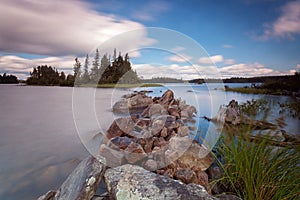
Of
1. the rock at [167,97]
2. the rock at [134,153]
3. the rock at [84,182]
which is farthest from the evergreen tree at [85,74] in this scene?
the rock at [167,97]

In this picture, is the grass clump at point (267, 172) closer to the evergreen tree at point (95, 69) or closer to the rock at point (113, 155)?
the rock at point (113, 155)

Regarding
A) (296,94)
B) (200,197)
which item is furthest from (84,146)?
(296,94)

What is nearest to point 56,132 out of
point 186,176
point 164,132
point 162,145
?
point 164,132

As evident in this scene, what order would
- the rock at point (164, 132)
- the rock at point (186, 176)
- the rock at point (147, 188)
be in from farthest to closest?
1. the rock at point (164, 132)
2. the rock at point (186, 176)
3. the rock at point (147, 188)

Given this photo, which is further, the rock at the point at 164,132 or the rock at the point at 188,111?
the rock at the point at 188,111

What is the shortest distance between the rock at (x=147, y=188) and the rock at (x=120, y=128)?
1539 millimetres

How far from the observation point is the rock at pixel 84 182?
4.71 ft

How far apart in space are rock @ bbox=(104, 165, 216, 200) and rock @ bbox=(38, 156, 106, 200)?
0.33ft

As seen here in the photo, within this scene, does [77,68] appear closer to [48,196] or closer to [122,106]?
[122,106]

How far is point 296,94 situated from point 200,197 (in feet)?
9.06

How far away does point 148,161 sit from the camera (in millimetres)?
2215

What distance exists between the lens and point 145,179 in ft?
4.60

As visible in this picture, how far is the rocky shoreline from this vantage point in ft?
4.48

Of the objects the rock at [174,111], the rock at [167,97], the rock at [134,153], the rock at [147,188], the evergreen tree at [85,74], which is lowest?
the rock at [134,153]
